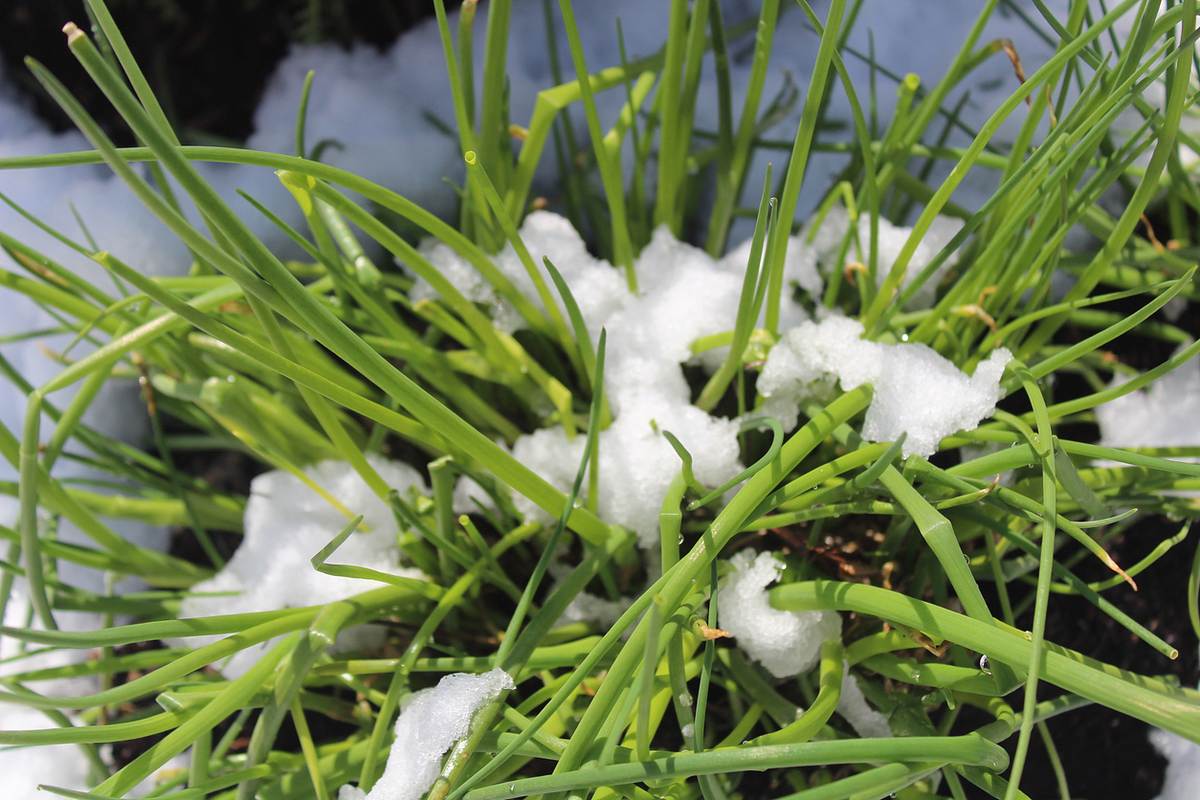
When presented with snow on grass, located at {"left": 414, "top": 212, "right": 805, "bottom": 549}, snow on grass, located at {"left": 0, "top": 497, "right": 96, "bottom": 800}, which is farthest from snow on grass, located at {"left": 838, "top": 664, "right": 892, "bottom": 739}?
snow on grass, located at {"left": 0, "top": 497, "right": 96, "bottom": 800}

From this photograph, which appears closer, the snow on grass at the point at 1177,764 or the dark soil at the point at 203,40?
the snow on grass at the point at 1177,764

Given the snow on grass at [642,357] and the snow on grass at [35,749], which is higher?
the snow on grass at [642,357]

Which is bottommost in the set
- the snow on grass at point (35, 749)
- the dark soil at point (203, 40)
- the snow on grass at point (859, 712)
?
the snow on grass at point (35, 749)

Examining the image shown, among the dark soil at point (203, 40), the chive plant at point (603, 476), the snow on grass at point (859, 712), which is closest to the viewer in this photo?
the chive plant at point (603, 476)

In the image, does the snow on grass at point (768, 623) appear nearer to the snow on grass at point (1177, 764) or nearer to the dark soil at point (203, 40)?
the snow on grass at point (1177, 764)

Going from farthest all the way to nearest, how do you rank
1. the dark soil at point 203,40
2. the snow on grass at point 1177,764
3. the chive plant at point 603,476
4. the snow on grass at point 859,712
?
the dark soil at point 203,40 < the snow on grass at point 1177,764 < the snow on grass at point 859,712 < the chive plant at point 603,476

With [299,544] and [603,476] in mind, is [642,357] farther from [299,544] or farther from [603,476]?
[299,544]

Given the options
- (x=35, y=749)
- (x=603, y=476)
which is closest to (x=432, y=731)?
(x=603, y=476)

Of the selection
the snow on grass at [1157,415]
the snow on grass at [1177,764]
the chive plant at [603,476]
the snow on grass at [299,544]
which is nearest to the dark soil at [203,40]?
the chive plant at [603,476]
